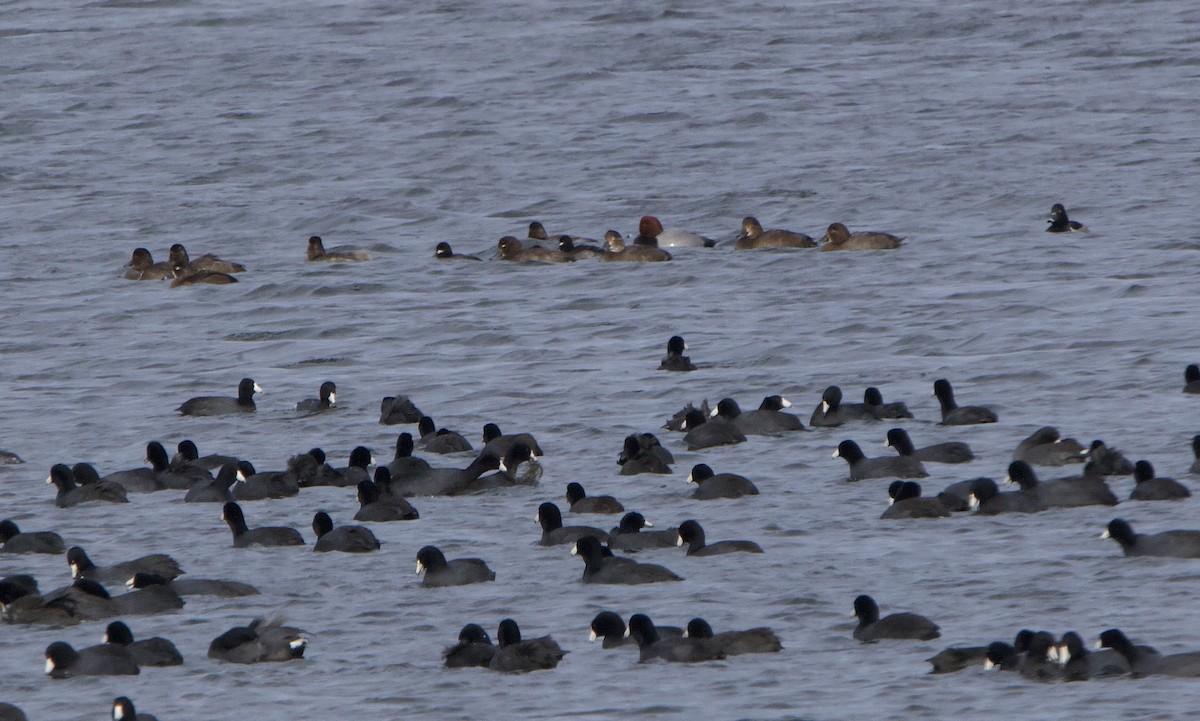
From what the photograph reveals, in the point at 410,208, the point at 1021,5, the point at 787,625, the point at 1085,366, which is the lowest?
the point at 787,625

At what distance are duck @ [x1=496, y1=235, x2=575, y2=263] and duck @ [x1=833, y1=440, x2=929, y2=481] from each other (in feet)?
41.9

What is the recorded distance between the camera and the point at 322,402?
23.6m

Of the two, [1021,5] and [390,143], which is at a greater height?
[1021,5]

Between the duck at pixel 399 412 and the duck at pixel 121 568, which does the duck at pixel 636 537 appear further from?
the duck at pixel 399 412

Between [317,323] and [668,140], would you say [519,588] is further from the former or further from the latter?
[668,140]

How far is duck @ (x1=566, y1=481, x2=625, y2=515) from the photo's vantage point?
745 inches

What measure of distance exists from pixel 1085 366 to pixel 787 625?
939cm

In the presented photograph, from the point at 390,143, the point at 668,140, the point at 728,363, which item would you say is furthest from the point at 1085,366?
the point at 390,143

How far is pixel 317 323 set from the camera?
29.2 metres

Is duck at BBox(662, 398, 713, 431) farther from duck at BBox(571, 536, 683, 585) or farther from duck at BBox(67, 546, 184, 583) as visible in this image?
duck at BBox(67, 546, 184, 583)

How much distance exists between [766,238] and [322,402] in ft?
33.9

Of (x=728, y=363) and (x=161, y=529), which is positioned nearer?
(x=161, y=529)

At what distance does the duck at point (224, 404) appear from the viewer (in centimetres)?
2366

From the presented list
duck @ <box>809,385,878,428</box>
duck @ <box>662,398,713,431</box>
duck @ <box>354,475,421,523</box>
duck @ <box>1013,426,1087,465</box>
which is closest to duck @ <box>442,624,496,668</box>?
duck @ <box>354,475,421,523</box>
